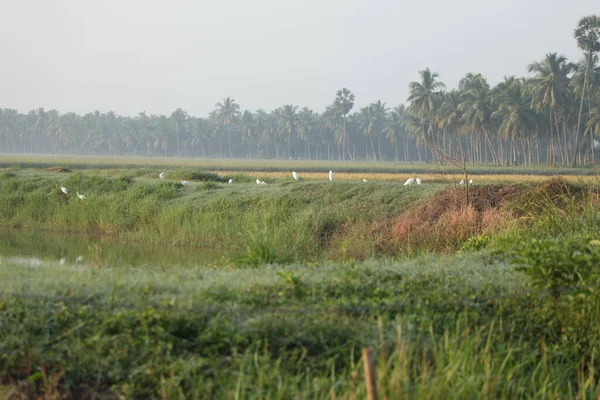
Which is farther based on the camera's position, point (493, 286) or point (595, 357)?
point (493, 286)

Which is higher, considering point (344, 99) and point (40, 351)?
point (344, 99)

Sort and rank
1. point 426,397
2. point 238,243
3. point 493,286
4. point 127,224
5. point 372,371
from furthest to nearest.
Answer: point 127,224 < point 238,243 < point 493,286 < point 426,397 < point 372,371

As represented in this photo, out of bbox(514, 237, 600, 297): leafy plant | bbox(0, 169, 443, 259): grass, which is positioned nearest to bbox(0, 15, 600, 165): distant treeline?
bbox(0, 169, 443, 259): grass

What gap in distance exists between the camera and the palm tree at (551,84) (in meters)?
57.7

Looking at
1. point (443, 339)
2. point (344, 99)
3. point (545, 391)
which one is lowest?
point (545, 391)

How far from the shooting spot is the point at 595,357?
21.7ft

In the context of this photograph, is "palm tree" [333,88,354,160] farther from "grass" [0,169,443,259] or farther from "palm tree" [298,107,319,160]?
"grass" [0,169,443,259]

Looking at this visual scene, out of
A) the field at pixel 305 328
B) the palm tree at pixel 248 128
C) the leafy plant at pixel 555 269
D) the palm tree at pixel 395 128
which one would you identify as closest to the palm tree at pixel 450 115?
the palm tree at pixel 395 128

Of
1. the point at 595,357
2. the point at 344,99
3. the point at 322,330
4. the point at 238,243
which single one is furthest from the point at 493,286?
the point at 344,99

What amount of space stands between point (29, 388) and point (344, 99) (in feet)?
330

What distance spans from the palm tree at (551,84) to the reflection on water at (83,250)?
44.8 meters

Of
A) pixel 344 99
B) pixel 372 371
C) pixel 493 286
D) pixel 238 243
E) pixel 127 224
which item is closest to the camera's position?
pixel 372 371

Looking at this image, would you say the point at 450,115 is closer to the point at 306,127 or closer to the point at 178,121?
the point at 306,127

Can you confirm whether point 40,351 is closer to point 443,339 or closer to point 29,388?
point 29,388
